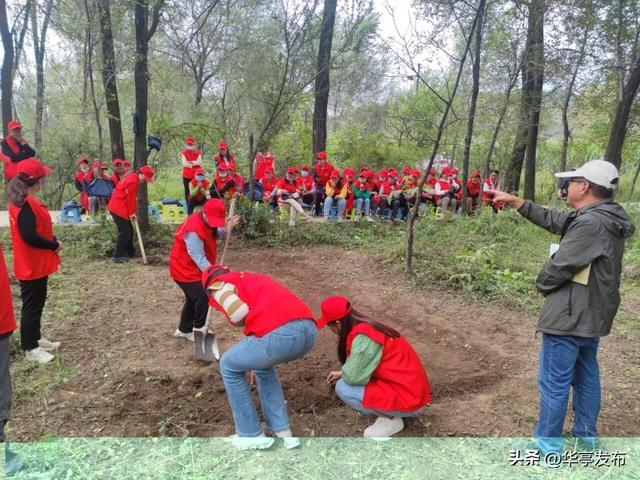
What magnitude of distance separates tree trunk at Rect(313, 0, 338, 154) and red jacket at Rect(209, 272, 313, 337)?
6.19 meters

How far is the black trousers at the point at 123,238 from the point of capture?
22.5 feet

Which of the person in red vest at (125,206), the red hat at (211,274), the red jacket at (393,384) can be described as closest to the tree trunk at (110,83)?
the person in red vest at (125,206)

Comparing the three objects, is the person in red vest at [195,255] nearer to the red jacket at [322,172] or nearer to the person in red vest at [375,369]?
the person in red vest at [375,369]

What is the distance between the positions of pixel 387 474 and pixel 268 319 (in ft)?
3.27

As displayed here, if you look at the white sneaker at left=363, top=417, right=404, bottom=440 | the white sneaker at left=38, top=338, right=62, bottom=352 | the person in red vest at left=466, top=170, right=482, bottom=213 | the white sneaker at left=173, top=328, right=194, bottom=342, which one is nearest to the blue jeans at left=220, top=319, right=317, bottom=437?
the white sneaker at left=363, top=417, right=404, bottom=440

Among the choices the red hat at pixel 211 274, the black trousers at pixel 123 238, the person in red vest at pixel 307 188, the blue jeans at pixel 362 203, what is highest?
the person in red vest at pixel 307 188

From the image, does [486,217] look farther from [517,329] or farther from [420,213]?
[517,329]

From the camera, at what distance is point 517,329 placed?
4941mm

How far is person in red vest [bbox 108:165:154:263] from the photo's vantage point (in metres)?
6.65

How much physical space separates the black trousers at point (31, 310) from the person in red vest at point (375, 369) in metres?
2.56

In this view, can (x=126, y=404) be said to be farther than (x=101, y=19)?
No

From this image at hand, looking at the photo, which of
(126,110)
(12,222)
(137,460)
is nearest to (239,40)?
(126,110)

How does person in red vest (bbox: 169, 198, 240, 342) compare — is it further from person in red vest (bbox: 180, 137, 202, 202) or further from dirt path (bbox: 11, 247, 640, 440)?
person in red vest (bbox: 180, 137, 202, 202)

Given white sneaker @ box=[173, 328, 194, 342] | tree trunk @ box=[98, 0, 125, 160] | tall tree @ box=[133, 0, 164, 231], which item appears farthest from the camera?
tree trunk @ box=[98, 0, 125, 160]
